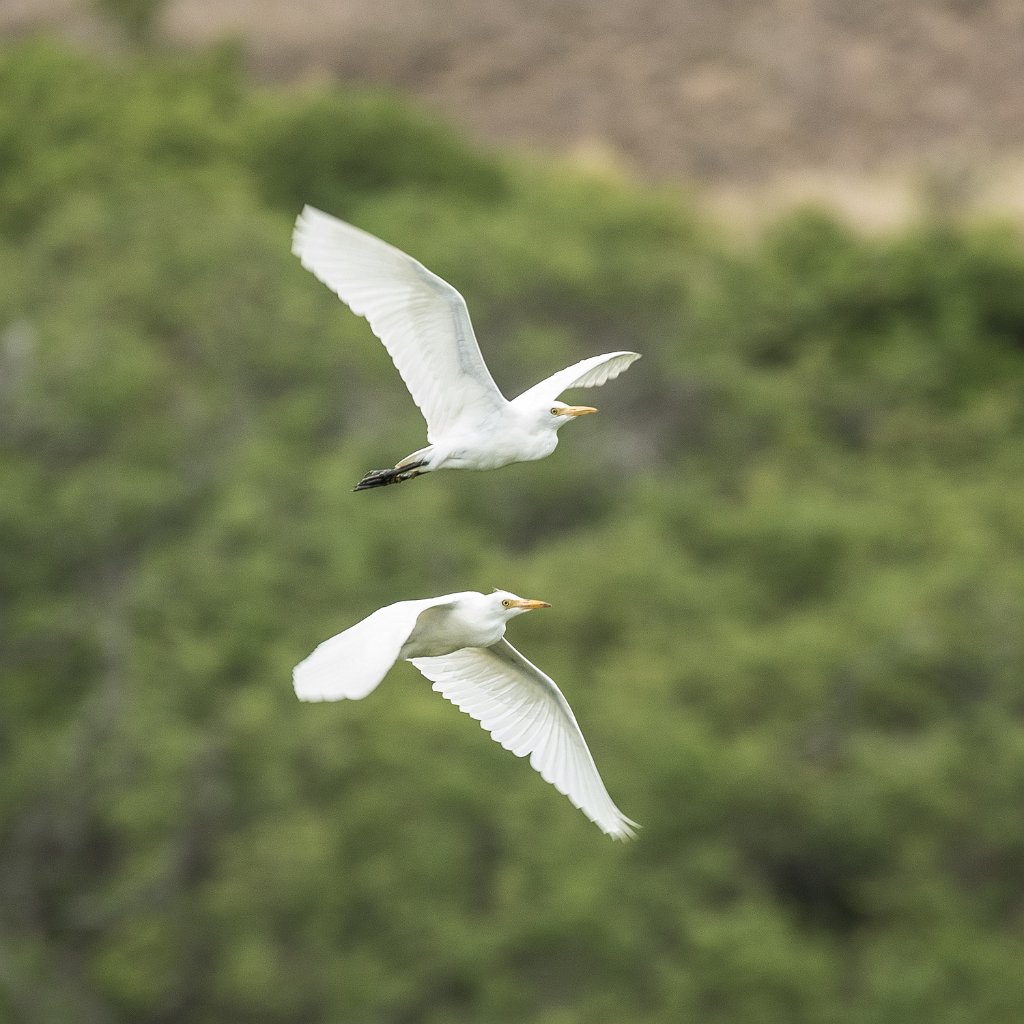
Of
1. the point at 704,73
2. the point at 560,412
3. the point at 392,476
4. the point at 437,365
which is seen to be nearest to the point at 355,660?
the point at 392,476

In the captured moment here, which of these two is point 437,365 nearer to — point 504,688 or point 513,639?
point 504,688

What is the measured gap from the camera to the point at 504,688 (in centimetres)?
1077

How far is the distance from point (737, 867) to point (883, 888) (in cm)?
152

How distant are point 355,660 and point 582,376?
236 centimetres

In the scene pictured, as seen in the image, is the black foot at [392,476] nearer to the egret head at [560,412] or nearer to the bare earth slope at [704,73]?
the egret head at [560,412]

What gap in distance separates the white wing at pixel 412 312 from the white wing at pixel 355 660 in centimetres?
123

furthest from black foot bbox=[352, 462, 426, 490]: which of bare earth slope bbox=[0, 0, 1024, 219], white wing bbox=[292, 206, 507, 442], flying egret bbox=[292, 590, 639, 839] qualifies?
bare earth slope bbox=[0, 0, 1024, 219]

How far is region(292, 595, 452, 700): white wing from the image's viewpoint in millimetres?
8180

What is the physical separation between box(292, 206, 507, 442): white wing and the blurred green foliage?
12260 millimetres

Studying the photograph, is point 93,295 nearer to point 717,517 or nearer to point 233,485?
point 233,485

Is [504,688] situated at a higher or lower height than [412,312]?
lower

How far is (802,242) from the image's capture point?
39969mm

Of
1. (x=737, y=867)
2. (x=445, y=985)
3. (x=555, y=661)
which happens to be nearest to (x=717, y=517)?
(x=555, y=661)

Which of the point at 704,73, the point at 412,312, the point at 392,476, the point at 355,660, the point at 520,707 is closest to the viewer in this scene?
the point at 355,660
